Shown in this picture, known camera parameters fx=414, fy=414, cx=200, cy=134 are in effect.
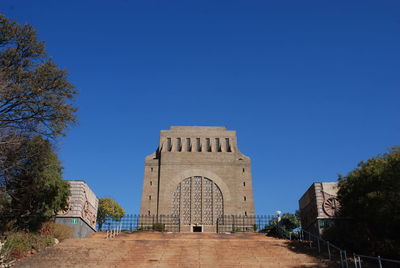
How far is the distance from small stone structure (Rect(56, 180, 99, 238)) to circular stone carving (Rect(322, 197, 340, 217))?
1409 cm

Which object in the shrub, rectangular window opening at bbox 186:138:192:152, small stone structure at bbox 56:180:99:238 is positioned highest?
rectangular window opening at bbox 186:138:192:152

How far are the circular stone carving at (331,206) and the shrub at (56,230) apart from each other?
47.6 ft

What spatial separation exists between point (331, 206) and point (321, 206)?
0.57 meters

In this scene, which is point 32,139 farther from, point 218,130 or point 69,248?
point 218,130

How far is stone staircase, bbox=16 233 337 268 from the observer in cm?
1684

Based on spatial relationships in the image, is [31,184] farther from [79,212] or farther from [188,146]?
[188,146]

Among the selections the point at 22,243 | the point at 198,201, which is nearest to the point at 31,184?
the point at 22,243

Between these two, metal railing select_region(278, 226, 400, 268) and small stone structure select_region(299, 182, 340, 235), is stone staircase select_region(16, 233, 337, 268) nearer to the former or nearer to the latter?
metal railing select_region(278, 226, 400, 268)

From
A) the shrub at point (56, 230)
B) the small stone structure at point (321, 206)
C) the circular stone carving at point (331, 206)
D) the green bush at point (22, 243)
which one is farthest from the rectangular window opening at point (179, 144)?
the green bush at point (22, 243)

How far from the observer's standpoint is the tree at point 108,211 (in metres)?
49.8

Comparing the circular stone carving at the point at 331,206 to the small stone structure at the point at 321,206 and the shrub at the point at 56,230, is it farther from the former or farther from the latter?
the shrub at the point at 56,230

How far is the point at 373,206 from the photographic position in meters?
18.7

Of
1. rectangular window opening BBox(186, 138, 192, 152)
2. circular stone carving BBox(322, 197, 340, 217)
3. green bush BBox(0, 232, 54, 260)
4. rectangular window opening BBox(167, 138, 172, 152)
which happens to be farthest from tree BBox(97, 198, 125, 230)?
circular stone carving BBox(322, 197, 340, 217)

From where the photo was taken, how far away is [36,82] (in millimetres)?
20031
